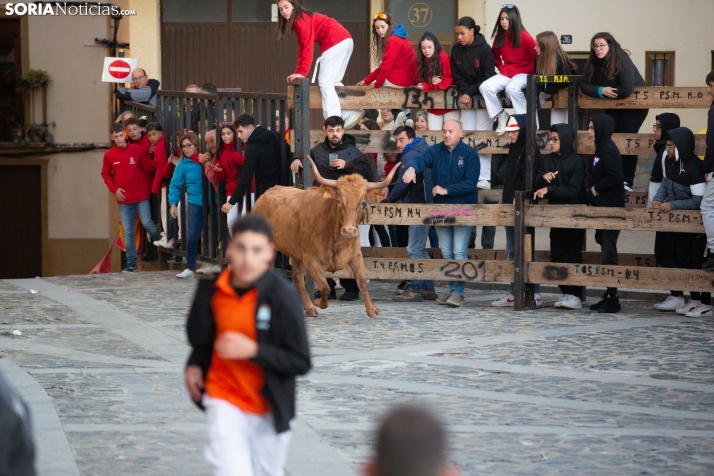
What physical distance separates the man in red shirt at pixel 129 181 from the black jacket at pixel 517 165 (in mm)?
6301

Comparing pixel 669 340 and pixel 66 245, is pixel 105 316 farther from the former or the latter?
pixel 66 245

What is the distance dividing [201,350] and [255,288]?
1.29 ft

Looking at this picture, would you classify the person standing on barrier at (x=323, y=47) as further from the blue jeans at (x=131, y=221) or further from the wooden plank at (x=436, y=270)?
the blue jeans at (x=131, y=221)

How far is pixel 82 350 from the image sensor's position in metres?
9.84

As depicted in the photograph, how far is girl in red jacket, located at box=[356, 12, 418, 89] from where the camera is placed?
1361cm

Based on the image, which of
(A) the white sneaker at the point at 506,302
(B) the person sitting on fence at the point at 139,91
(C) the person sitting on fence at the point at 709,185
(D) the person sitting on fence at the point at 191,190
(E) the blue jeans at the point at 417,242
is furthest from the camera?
(B) the person sitting on fence at the point at 139,91

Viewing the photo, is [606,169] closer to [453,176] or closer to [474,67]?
[453,176]

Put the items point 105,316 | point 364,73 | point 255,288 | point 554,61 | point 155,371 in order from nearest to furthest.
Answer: point 255,288 < point 155,371 < point 105,316 < point 554,61 < point 364,73

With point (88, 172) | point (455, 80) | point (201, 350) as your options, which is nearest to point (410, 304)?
point (455, 80)

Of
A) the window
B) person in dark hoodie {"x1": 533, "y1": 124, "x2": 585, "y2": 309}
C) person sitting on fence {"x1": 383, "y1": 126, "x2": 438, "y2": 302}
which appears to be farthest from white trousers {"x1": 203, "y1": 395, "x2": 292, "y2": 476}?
the window

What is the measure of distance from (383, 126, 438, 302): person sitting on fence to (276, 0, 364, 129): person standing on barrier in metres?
0.86

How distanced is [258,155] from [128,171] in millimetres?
3682

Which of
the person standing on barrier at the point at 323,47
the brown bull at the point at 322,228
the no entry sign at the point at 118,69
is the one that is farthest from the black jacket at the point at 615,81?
the no entry sign at the point at 118,69

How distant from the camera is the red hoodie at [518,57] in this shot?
42.8ft
